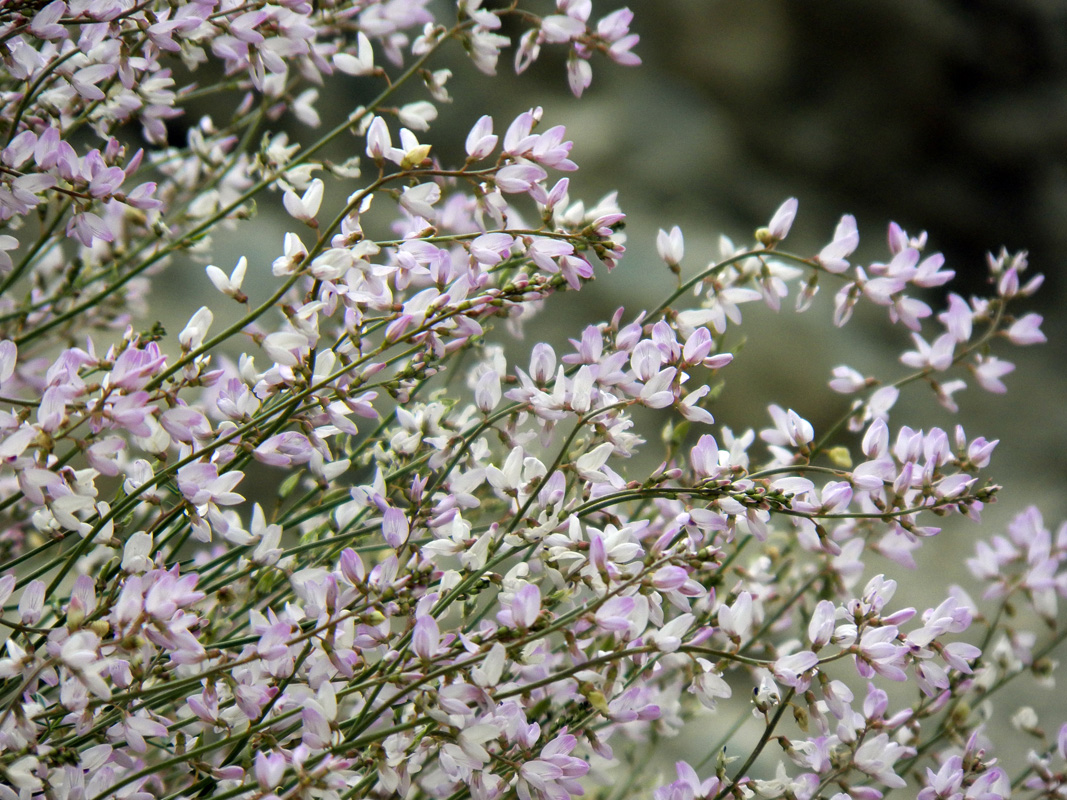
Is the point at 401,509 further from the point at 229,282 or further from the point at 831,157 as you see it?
the point at 831,157

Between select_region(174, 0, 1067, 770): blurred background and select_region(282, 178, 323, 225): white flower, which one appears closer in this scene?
select_region(282, 178, 323, 225): white flower

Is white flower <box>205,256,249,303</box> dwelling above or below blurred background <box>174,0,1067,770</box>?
below

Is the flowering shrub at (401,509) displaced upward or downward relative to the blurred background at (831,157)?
downward

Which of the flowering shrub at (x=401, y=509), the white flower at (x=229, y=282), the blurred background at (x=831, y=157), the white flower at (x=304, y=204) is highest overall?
the blurred background at (x=831, y=157)

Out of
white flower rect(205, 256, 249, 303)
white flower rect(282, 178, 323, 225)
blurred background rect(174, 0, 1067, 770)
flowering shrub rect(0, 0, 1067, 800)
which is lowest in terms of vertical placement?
flowering shrub rect(0, 0, 1067, 800)

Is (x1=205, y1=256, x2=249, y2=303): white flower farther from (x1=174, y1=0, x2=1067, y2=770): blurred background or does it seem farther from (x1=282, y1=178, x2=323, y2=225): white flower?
(x1=174, y1=0, x2=1067, y2=770): blurred background

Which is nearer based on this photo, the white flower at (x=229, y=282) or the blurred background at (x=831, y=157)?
the white flower at (x=229, y=282)

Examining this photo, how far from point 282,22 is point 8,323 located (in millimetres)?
284

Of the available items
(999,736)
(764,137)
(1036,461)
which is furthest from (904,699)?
(764,137)

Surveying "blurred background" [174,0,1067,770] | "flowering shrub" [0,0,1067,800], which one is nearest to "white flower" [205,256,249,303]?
"flowering shrub" [0,0,1067,800]

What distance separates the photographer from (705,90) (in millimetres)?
1301

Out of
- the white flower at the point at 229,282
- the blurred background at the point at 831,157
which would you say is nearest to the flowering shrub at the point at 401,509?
the white flower at the point at 229,282

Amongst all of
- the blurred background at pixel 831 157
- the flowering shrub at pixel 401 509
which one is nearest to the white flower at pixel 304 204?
the flowering shrub at pixel 401 509

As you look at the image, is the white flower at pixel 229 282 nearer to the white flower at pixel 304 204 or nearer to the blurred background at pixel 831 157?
the white flower at pixel 304 204
